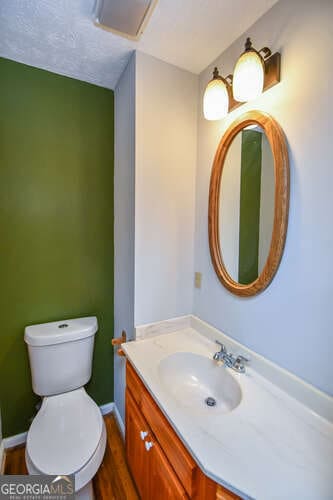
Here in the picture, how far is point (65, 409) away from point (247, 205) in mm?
1564

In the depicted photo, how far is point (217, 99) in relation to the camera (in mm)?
1086

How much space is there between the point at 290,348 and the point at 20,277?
5.12 feet

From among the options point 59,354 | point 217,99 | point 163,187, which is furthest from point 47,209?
point 217,99

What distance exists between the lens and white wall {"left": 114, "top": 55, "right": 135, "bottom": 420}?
51.4 inches

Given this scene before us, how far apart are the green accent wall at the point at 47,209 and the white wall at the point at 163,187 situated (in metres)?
0.47

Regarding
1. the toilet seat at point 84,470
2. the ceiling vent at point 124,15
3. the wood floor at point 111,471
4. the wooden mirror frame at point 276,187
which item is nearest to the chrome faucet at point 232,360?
the wooden mirror frame at point 276,187

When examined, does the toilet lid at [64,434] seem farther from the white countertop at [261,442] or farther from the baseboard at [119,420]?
the white countertop at [261,442]

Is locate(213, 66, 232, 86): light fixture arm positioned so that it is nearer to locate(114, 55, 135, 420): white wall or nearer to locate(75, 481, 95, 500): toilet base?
locate(114, 55, 135, 420): white wall

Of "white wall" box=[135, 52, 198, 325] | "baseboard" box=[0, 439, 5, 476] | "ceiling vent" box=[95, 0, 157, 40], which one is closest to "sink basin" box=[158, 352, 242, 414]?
"white wall" box=[135, 52, 198, 325]

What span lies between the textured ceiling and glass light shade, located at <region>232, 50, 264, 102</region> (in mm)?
268

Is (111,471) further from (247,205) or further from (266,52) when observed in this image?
(266,52)

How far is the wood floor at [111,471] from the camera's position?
1249mm

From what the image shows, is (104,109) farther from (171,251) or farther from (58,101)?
(171,251)

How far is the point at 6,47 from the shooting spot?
1.23 m
